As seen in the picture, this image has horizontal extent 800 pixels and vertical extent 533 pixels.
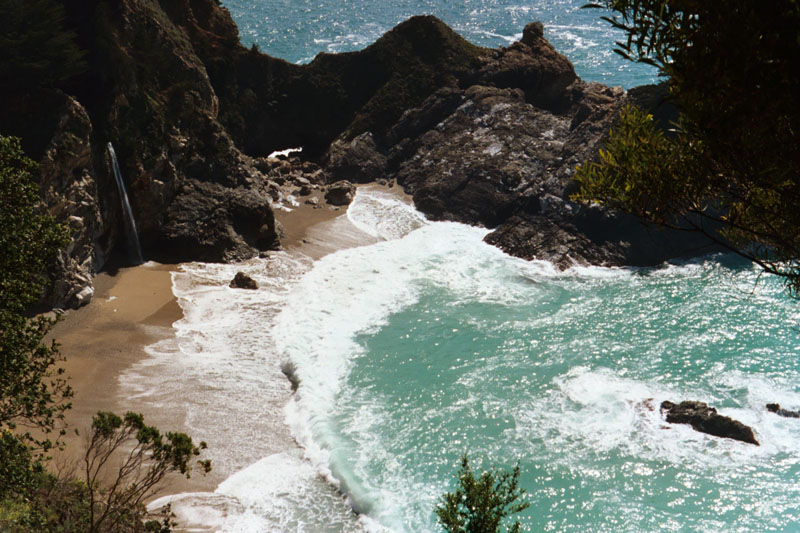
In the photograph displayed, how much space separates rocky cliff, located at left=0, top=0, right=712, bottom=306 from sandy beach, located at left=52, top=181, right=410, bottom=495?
1.12 metres

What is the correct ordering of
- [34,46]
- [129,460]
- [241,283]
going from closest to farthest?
[129,460] → [34,46] → [241,283]

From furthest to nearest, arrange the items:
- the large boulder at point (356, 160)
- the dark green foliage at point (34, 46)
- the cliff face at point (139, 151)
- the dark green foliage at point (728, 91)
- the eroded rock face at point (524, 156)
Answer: the large boulder at point (356, 160)
the eroded rock face at point (524, 156)
the cliff face at point (139, 151)
the dark green foliage at point (34, 46)
the dark green foliage at point (728, 91)

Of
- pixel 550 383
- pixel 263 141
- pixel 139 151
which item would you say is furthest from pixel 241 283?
pixel 263 141

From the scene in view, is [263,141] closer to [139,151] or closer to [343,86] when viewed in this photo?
[343,86]

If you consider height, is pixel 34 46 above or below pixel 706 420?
above

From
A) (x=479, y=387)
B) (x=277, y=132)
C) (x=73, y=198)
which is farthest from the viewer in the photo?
(x=277, y=132)

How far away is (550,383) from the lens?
19828 millimetres

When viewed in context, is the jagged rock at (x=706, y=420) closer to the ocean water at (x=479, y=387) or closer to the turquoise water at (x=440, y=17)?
Answer: the ocean water at (x=479, y=387)

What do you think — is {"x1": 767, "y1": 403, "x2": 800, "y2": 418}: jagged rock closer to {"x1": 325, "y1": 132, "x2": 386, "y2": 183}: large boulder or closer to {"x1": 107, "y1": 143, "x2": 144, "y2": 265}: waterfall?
{"x1": 107, "y1": 143, "x2": 144, "y2": 265}: waterfall

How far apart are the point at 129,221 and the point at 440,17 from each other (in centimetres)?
7325

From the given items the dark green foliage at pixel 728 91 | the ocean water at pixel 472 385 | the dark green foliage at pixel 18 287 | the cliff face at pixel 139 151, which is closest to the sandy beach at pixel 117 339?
the ocean water at pixel 472 385

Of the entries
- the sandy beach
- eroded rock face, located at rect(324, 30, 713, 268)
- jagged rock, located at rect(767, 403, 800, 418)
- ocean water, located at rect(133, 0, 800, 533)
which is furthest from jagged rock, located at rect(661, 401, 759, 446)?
the sandy beach

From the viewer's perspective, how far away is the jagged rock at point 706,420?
17.0m

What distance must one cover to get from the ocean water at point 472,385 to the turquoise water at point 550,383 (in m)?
0.07
